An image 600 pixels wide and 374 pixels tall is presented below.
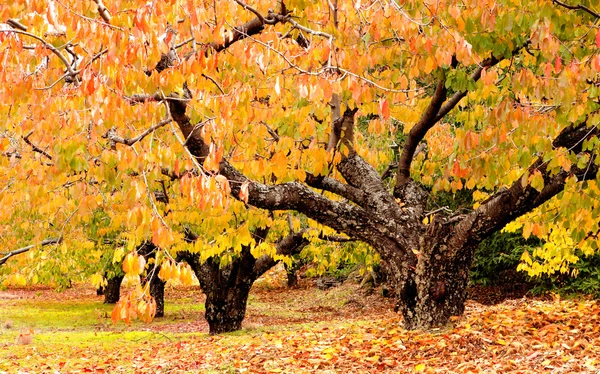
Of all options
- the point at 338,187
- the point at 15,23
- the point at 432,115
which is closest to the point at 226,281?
the point at 338,187

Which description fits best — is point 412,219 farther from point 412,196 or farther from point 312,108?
point 312,108

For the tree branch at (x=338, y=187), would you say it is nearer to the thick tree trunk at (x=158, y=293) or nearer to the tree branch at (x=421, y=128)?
the tree branch at (x=421, y=128)

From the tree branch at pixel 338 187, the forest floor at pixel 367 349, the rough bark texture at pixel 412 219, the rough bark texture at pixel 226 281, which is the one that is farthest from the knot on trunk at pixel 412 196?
the rough bark texture at pixel 226 281

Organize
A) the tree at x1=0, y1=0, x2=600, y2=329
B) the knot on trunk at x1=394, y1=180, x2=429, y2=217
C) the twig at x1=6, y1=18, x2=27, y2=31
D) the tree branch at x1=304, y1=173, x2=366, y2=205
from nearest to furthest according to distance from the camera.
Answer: the tree at x1=0, y1=0, x2=600, y2=329
the twig at x1=6, y1=18, x2=27, y2=31
the tree branch at x1=304, y1=173, x2=366, y2=205
the knot on trunk at x1=394, y1=180, x2=429, y2=217

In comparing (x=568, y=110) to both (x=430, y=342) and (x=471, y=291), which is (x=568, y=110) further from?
(x=471, y=291)

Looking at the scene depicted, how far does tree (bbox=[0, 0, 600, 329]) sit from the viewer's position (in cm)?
507

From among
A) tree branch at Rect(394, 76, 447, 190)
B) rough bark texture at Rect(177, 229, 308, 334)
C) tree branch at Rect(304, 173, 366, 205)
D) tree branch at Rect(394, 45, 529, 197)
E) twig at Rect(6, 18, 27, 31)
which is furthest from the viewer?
rough bark texture at Rect(177, 229, 308, 334)

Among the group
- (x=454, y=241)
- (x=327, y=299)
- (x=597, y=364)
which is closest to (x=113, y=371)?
(x=454, y=241)

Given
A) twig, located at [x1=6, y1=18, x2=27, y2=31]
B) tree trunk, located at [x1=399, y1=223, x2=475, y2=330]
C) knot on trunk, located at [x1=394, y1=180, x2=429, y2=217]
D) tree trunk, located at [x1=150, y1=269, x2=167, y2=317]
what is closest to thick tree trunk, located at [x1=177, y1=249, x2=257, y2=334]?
knot on trunk, located at [x1=394, y1=180, x2=429, y2=217]

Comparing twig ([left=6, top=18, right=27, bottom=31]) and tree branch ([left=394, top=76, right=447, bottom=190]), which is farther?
tree branch ([left=394, top=76, right=447, bottom=190])

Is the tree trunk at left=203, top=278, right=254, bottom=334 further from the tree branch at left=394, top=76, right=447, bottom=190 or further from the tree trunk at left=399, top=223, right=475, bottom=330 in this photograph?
the tree trunk at left=399, top=223, right=475, bottom=330

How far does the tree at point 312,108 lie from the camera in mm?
5066

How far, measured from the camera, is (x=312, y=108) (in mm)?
8484

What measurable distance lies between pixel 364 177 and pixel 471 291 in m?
15.1
